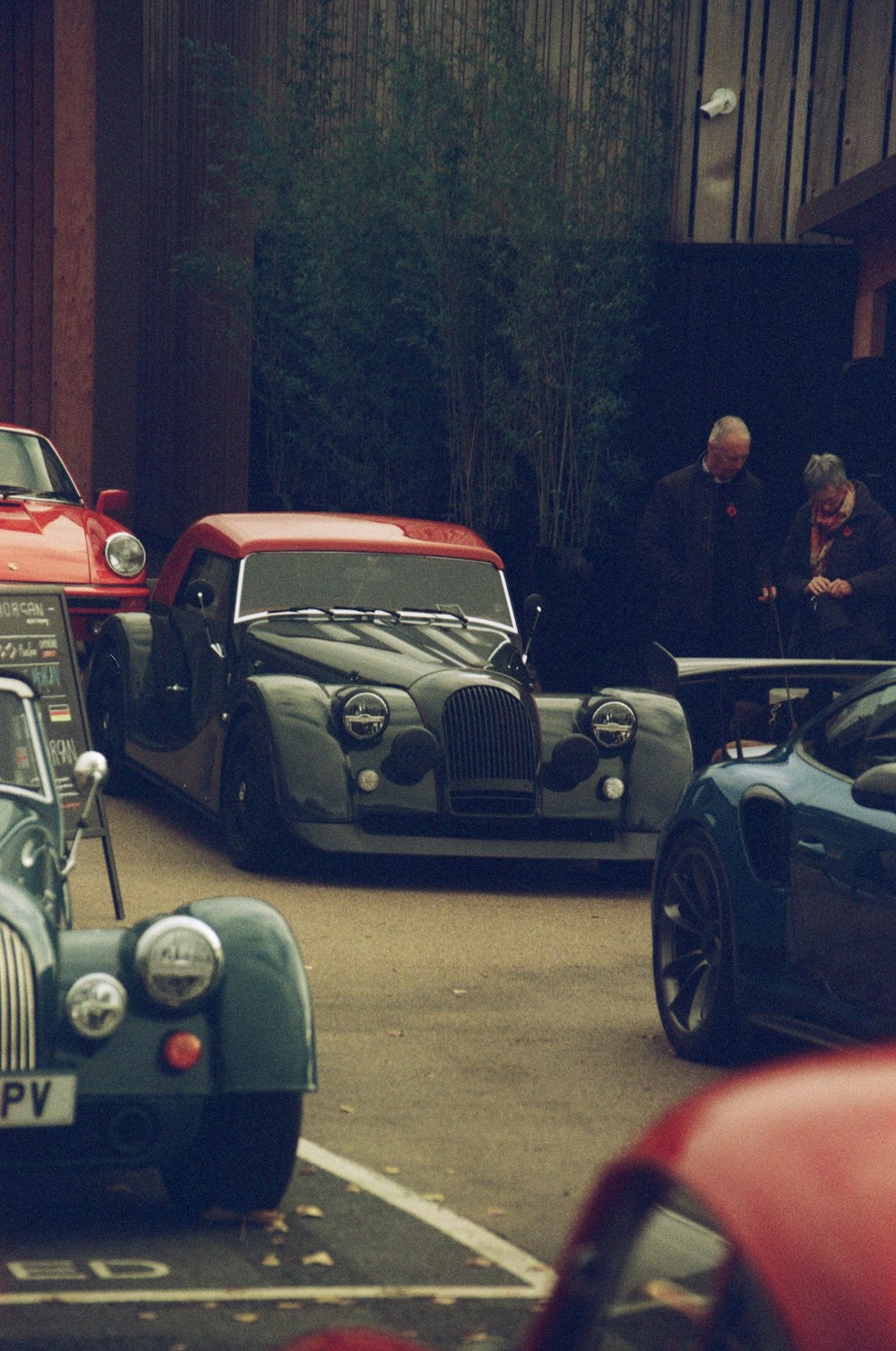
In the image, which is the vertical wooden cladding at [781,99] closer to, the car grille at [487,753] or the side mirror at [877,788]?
the car grille at [487,753]

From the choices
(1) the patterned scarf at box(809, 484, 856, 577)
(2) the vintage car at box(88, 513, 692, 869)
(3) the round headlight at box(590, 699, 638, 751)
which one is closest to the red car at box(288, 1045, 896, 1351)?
(2) the vintage car at box(88, 513, 692, 869)

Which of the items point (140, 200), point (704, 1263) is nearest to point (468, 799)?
point (704, 1263)

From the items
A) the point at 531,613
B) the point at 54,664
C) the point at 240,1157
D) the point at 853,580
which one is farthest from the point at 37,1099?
the point at 853,580

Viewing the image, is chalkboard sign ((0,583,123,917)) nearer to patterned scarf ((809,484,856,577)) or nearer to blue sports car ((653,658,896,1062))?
blue sports car ((653,658,896,1062))

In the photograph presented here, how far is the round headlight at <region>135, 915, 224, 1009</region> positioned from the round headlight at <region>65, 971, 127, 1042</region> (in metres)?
0.09

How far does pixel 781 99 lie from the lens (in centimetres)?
1700

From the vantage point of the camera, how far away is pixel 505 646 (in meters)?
10.3

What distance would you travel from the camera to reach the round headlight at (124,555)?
42.9ft

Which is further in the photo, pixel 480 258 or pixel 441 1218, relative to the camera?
pixel 480 258

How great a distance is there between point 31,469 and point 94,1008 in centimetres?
982

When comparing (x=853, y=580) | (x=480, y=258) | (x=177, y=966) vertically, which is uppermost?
(x=480, y=258)

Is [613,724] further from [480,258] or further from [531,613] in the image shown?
[480,258]

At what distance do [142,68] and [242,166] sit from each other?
6.22m

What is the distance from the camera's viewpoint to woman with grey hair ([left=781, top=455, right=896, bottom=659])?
1083 centimetres
